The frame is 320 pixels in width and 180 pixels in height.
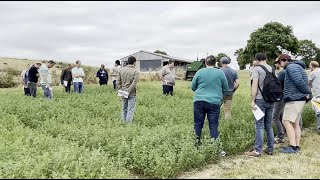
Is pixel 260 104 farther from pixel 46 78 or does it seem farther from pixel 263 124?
pixel 46 78

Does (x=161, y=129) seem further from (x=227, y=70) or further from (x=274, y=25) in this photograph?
(x=274, y=25)

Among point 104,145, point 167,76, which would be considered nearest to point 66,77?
point 167,76

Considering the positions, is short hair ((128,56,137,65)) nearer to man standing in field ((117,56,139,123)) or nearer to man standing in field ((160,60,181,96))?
man standing in field ((117,56,139,123))

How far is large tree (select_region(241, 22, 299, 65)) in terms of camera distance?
50.9 meters

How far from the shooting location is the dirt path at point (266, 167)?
5.55 meters

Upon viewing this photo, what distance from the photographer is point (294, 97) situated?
708cm

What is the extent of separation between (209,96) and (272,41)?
4769 cm

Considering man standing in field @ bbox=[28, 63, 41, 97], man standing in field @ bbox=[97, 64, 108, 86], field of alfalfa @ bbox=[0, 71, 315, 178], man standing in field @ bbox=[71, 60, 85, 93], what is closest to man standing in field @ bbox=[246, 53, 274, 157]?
field of alfalfa @ bbox=[0, 71, 315, 178]

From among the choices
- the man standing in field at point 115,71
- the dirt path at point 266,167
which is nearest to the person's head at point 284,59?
the dirt path at point 266,167

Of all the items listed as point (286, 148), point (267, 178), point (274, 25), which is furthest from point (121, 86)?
point (274, 25)

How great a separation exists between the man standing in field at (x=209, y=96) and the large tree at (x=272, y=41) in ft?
149

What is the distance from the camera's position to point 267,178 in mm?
5352

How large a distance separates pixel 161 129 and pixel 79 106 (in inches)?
199

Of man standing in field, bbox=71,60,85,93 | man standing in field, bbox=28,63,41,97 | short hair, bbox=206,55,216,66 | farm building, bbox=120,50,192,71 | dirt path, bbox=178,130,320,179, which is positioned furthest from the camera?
farm building, bbox=120,50,192,71
